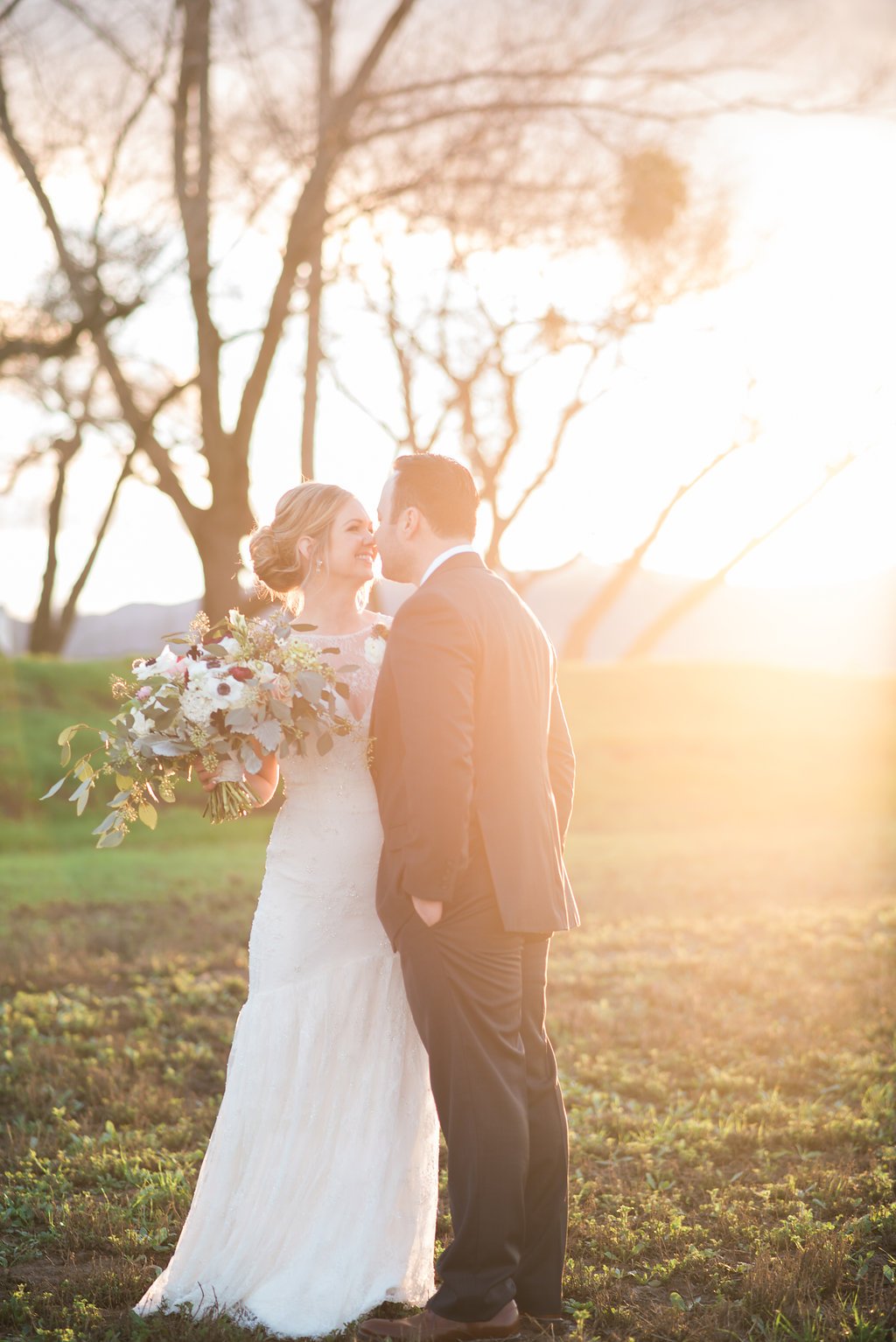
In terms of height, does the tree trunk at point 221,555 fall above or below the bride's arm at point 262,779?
above

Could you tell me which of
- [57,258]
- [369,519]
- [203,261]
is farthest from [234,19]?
[369,519]

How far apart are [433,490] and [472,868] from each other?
4.10 ft

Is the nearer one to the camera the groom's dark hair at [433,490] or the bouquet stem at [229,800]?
the groom's dark hair at [433,490]

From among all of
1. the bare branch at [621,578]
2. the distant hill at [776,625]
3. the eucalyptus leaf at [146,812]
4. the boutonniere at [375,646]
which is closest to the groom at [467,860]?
the boutonniere at [375,646]

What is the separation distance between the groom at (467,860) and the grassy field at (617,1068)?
706mm

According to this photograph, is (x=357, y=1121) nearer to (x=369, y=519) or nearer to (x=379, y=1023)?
(x=379, y=1023)

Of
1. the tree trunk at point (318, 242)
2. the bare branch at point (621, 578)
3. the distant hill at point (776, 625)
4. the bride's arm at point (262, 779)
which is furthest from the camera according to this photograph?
the distant hill at point (776, 625)

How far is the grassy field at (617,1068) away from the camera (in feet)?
15.9

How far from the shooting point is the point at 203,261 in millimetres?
16234

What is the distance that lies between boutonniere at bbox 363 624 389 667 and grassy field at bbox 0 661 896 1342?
7.76ft

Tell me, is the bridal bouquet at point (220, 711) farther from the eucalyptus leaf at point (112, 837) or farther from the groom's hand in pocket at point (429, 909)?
the groom's hand in pocket at point (429, 909)

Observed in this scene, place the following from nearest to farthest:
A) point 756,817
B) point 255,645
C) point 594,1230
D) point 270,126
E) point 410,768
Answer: point 410,768
point 255,645
point 594,1230
point 270,126
point 756,817

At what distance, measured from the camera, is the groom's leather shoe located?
4164 mm

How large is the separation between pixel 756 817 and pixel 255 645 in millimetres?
18567
